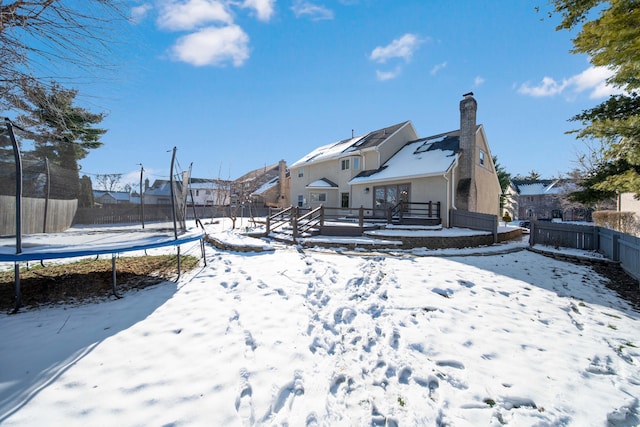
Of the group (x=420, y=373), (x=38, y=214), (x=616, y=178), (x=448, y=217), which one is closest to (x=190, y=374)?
(x=420, y=373)

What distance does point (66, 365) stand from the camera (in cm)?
262

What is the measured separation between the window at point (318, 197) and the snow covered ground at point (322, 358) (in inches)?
631

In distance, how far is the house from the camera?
47.1 ft

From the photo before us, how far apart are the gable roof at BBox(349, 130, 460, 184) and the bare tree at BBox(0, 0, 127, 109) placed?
45.0ft

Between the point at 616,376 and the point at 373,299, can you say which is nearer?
the point at 616,376

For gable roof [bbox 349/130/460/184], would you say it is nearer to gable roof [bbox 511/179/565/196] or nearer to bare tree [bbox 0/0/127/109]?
bare tree [bbox 0/0/127/109]

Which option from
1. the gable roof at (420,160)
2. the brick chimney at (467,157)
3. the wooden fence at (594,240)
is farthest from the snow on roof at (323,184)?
the wooden fence at (594,240)

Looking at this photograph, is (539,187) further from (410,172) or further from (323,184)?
(323,184)

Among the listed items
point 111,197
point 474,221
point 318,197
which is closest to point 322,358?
point 111,197

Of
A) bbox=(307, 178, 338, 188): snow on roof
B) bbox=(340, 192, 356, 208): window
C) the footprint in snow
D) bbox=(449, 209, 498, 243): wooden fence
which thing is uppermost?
bbox=(307, 178, 338, 188): snow on roof

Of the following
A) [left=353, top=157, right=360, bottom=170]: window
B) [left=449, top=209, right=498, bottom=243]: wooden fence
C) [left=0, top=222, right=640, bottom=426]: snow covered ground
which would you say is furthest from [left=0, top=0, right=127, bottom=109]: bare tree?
[left=353, top=157, right=360, bottom=170]: window

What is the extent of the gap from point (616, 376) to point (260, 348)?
3.82 m

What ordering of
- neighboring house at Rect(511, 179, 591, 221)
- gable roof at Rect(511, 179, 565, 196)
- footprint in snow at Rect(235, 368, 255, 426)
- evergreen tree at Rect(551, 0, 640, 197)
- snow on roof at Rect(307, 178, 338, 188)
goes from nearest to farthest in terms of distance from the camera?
footprint in snow at Rect(235, 368, 255, 426) < evergreen tree at Rect(551, 0, 640, 197) < snow on roof at Rect(307, 178, 338, 188) < neighboring house at Rect(511, 179, 591, 221) < gable roof at Rect(511, 179, 565, 196)

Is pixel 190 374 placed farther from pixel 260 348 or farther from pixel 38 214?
pixel 38 214
